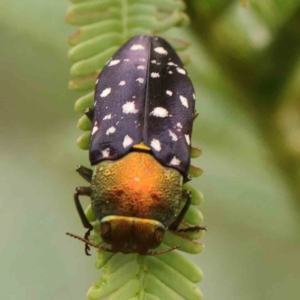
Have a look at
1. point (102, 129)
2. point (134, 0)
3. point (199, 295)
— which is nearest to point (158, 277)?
point (199, 295)

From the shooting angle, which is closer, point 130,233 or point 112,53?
point 130,233

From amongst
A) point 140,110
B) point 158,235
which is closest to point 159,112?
point 140,110

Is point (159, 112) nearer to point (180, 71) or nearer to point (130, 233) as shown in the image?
point (180, 71)

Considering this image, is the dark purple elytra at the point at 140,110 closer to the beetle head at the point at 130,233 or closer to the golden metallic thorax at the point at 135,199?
the golden metallic thorax at the point at 135,199

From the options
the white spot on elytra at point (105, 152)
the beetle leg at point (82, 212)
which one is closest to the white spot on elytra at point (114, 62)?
the white spot on elytra at point (105, 152)

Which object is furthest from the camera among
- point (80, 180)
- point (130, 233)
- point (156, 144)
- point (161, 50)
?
point (80, 180)

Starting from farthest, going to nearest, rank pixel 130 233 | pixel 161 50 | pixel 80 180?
pixel 80 180 → pixel 161 50 → pixel 130 233

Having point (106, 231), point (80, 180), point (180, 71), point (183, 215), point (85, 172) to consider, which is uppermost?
point (80, 180)
